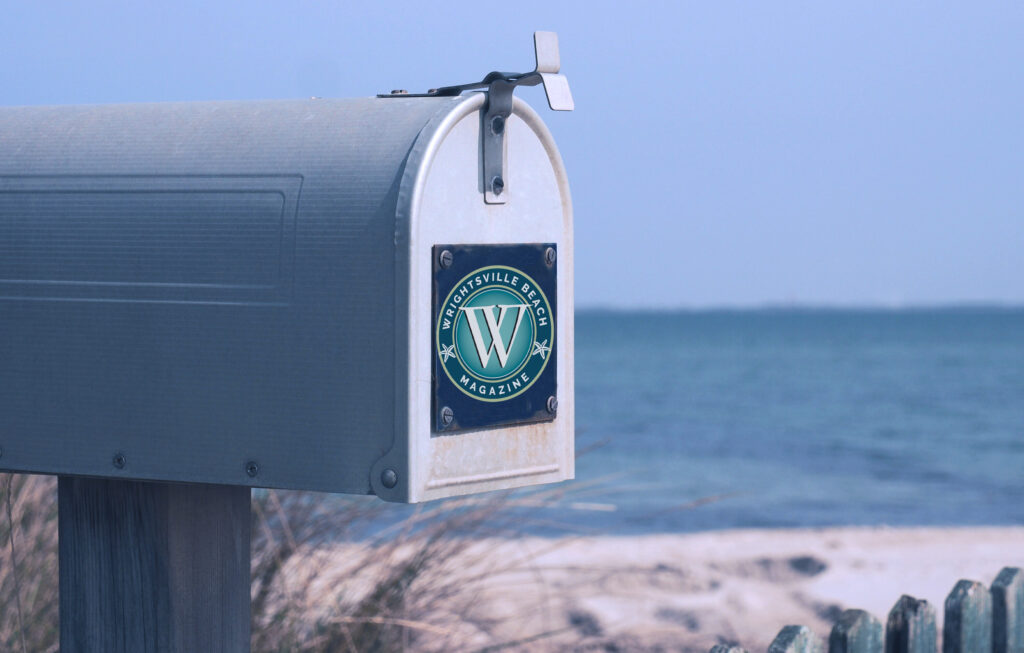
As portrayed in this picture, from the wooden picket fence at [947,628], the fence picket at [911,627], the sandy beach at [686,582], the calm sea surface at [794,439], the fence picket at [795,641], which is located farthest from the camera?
the calm sea surface at [794,439]

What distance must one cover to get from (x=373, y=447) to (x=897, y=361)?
136 feet

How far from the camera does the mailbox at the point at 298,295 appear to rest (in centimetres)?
139

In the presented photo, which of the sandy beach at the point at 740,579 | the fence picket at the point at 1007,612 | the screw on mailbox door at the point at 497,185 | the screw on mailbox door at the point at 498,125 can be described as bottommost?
the sandy beach at the point at 740,579

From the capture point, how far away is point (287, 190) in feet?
4.69

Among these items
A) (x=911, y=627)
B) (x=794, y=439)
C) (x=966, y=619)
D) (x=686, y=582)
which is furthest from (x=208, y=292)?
(x=794, y=439)

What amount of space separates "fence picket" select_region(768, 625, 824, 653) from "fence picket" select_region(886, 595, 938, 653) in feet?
0.96

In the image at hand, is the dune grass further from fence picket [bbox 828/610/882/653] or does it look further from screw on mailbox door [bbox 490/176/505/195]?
screw on mailbox door [bbox 490/176/505/195]

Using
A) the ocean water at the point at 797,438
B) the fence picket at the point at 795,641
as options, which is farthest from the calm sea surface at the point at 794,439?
the fence picket at the point at 795,641

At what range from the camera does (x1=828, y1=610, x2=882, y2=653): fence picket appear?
1963 mm

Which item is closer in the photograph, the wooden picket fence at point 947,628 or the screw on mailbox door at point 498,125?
the screw on mailbox door at point 498,125

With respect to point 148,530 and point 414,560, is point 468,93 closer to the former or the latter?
point 148,530

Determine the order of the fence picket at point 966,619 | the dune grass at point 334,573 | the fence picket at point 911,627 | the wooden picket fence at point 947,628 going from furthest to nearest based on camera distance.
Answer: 1. the dune grass at point 334,573
2. the fence picket at point 966,619
3. the fence picket at point 911,627
4. the wooden picket fence at point 947,628

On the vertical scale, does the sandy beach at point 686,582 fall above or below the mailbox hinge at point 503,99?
below

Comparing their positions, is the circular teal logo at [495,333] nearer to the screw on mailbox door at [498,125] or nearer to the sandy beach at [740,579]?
the screw on mailbox door at [498,125]
